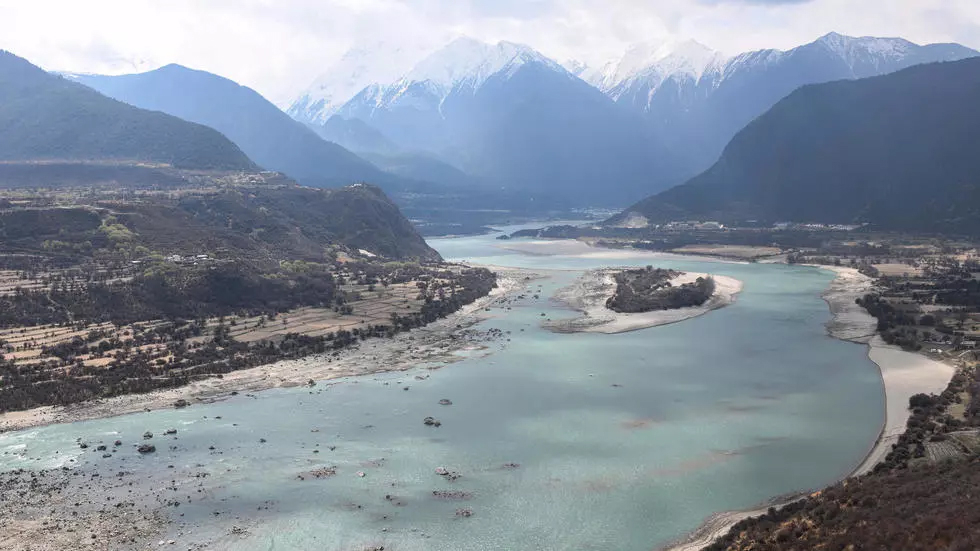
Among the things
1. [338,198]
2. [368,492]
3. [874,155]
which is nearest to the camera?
[368,492]

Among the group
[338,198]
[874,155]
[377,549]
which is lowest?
[377,549]

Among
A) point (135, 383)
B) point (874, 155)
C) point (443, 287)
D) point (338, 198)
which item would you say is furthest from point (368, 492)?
point (874, 155)

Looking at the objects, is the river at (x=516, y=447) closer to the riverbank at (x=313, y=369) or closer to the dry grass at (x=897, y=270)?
the riverbank at (x=313, y=369)

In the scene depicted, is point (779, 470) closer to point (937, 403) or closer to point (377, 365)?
point (937, 403)

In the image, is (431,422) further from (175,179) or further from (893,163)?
(893,163)

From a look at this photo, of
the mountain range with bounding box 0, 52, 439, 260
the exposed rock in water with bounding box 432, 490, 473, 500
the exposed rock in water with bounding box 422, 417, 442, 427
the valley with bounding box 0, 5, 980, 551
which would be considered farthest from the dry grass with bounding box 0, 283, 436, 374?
the exposed rock in water with bounding box 432, 490, 473, 500

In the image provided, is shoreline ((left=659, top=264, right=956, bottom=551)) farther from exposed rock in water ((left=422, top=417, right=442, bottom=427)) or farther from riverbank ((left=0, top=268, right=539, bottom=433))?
riverbank ((left=0, top=268, right=539, bottom=433))

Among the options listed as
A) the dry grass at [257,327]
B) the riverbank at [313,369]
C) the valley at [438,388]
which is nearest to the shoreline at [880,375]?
the valley at [438,388]
